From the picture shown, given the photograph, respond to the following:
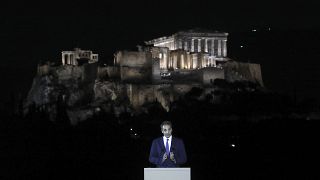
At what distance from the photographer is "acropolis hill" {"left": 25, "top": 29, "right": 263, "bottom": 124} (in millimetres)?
70438

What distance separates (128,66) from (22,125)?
1825 cm

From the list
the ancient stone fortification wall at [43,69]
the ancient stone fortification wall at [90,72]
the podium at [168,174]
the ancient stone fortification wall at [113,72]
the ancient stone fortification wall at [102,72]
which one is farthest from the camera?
the ancient stone fortification wall at [43,69]

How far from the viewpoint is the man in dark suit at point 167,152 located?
9.79 meters

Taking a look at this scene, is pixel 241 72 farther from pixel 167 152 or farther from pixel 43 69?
pixel 167 152

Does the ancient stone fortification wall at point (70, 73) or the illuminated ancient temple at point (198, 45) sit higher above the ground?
the illuminated ancient temple at point (198, 45)

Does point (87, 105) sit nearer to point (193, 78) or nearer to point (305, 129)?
point (193, 78)

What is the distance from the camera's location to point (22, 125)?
5956 cm

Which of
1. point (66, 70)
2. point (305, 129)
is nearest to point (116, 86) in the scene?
point (66, 70)

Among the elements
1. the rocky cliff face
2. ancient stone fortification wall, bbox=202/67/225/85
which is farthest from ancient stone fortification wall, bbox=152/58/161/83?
ancient stone fortification wall, bbox=202/67/225/85

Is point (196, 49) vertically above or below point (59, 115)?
above

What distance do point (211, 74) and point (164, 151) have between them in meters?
64.3

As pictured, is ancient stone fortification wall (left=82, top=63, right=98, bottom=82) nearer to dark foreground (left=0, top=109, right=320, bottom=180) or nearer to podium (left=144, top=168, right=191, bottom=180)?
dark foreground (left=0, top=109, right=320, bottom=180)

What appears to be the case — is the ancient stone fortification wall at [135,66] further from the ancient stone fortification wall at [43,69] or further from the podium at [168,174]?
the podium at [168,174]

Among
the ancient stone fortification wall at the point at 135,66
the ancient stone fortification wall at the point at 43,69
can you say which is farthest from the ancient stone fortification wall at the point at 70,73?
the ancient stone fortification wall at the point at 135,66
